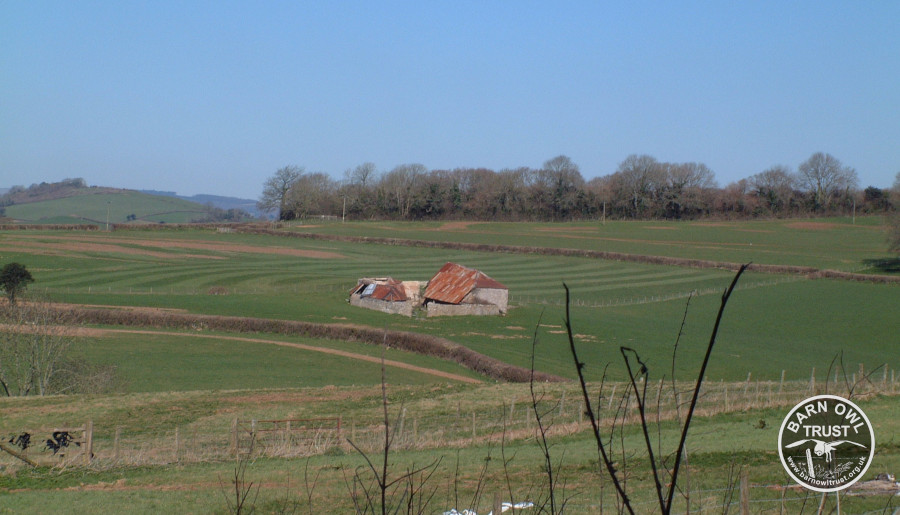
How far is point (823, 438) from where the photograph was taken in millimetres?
3891

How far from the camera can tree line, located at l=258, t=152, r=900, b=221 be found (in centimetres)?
13938

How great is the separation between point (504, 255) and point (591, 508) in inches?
3372

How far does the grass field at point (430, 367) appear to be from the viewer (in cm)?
1316

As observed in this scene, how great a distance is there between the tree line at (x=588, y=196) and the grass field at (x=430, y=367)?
128 feet

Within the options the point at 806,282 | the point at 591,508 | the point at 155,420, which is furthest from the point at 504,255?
the point at 591,508

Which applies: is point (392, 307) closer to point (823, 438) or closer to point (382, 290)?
point (382, 290)

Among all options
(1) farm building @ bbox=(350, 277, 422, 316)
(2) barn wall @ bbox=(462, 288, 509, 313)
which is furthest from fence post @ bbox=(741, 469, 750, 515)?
(2) barn wall @ bbox=(462, 288, 509, 313)

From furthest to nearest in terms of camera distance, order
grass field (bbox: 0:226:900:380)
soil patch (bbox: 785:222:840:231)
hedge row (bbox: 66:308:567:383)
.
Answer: soil patch (bbox: 785:222:840:231), grass field (bbox: 0:226:900:380), hedge row (bbox: 66:308:567:383)

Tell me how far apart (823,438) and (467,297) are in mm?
49366

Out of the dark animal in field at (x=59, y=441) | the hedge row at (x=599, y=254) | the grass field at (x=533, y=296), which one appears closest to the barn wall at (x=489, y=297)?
the grass field at (x=533, y=296)

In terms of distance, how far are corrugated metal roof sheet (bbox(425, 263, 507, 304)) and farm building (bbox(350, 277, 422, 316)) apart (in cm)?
117

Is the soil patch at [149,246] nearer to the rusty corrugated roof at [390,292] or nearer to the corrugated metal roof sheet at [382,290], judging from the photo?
the corrugated metal roof sheet at [382,290]

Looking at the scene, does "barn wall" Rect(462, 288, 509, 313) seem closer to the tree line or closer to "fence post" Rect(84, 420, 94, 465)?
"fence post" Rect(84, 420, 94, 465)

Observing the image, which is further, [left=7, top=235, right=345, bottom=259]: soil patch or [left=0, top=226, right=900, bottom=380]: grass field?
[left=7, top=235, right=345, bottom=259]: soil patch
